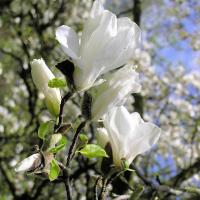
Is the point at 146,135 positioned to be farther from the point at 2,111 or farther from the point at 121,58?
the point at 2,111

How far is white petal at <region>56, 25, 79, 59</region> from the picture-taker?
108cm

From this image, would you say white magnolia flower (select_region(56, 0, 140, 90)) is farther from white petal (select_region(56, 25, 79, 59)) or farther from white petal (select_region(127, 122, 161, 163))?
white petal (select_region(127, 122, 161, 163))

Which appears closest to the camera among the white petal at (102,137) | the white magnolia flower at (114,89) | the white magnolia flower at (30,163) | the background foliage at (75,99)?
the white magnolia flower at (30,163)

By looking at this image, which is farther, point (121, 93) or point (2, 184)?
point (2, 184)

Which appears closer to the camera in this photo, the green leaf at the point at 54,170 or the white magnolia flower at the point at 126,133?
the green leaf at the point at 54,170

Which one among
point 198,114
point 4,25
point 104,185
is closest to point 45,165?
point 104,185

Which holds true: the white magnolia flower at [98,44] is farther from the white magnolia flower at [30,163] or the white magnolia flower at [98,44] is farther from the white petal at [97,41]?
the white magnolia flower at [30,163]

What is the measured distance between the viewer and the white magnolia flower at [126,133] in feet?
4.01

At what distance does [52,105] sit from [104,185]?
0.22 m

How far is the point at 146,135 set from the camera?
1.25 m

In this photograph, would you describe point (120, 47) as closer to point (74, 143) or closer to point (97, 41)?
point (97, 41)

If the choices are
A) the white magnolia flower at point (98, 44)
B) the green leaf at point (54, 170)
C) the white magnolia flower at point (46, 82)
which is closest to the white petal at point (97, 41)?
the white magnolia flower at point (98, 44)

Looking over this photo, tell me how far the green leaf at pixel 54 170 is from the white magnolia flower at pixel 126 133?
0.60 feet

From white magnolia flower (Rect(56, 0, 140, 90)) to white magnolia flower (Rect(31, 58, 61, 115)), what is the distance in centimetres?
9
